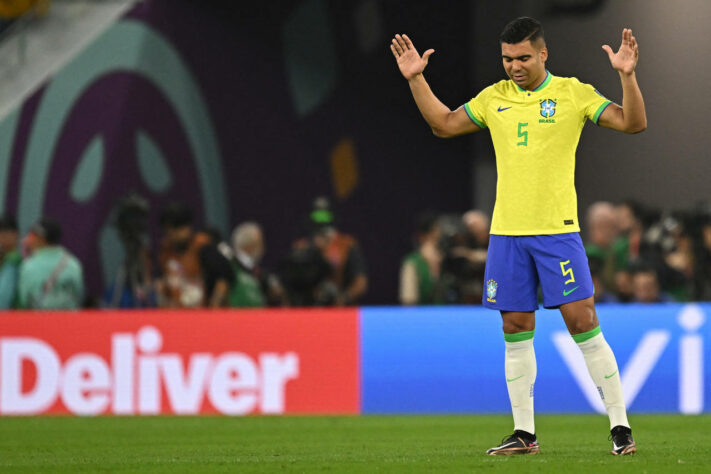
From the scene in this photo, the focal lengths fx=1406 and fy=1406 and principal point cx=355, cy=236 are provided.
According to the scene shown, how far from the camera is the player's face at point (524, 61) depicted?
701 cm

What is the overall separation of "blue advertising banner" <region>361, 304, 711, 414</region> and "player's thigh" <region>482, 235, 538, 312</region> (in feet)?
16.4

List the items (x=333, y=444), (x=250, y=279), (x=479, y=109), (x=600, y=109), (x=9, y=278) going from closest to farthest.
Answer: (x=600, y=109) → (x=479, y=109) → (x=333, y=444) → (x=250, y=279) → (x=9, y=278)

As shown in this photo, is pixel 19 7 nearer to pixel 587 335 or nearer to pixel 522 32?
pixel 522 32

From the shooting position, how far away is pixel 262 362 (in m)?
12.3

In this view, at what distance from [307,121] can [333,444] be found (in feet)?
34.8

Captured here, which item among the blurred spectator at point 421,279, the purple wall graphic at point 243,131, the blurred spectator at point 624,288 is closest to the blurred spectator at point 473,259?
the blurred spectator at point 421,279

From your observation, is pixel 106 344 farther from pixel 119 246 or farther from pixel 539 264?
pixel 539 264

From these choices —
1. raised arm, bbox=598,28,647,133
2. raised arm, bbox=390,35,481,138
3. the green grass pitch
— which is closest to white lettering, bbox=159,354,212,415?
the green grass pitch

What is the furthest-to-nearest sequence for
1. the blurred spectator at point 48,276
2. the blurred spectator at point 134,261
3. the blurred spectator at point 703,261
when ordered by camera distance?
the blurred spectator at point 134,261 → the blurred spectator at point 48,276 → the blurred spectator at point 703,261

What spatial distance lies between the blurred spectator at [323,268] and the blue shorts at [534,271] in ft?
19.8

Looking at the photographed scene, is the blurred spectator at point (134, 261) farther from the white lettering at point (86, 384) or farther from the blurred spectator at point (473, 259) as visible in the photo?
the blurred spectator at point (473, 259)

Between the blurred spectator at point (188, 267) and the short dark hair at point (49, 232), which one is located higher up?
the short dark hair at point (49, 232)

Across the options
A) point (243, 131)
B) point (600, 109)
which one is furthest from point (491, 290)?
point (243, 131)

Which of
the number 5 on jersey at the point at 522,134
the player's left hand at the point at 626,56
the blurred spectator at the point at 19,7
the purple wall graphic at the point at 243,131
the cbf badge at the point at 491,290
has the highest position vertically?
the blurred spectator at the point at 19,7
